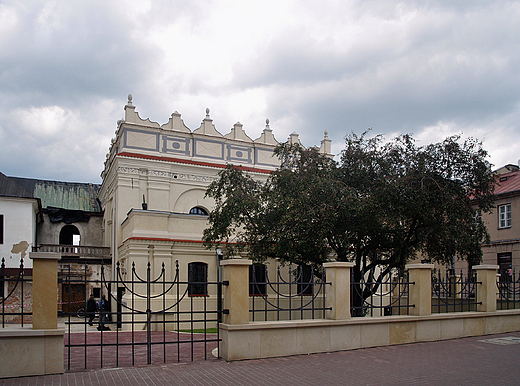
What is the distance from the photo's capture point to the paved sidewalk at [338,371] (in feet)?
25.0

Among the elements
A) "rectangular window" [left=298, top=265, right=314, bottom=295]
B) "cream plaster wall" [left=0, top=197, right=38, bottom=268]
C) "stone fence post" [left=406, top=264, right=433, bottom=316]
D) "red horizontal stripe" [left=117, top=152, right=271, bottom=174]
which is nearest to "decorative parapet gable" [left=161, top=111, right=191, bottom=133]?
"red horizontal stripe" [left=117, top=152, right=271, bottom=174]

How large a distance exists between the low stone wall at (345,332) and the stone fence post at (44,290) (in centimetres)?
323

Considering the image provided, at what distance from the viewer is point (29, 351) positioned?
309 inches

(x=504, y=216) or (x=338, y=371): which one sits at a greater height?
(x=504, y=216)

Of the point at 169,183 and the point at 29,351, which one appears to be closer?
the point at 29,351

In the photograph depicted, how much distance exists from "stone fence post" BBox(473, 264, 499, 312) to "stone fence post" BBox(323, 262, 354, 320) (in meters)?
4.73

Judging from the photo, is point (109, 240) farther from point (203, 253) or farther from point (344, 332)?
point (344, 332)

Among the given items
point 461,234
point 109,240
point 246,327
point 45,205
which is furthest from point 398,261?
point 45,205

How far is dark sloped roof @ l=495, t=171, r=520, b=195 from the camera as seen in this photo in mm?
28416

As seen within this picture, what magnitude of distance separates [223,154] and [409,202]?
15.1 metres

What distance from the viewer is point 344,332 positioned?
10.3 metres

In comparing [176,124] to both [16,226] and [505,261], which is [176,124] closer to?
[16,226]

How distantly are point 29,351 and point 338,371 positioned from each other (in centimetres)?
541

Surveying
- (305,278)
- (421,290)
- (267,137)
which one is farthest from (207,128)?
(421,290)
